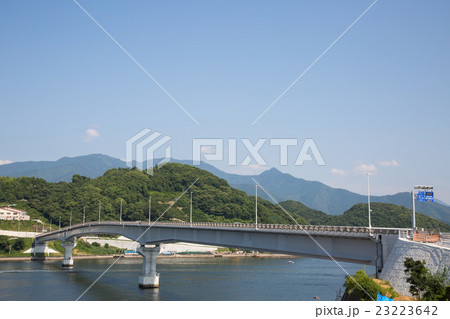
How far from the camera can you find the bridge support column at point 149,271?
65938mm

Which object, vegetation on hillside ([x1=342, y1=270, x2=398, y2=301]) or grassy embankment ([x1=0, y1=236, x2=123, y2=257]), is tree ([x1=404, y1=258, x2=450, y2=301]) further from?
grassy embankment ([x1=0, y1=236, x2=123, y2=257])

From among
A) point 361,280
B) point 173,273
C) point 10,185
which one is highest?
point 10,185

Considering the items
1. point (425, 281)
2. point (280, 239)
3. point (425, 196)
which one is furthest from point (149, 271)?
point (425, 281)

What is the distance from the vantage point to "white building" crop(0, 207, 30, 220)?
450 ft

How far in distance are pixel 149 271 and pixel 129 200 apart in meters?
102

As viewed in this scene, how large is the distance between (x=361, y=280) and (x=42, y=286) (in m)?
52.0

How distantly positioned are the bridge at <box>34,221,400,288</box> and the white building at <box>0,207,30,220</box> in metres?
68.5

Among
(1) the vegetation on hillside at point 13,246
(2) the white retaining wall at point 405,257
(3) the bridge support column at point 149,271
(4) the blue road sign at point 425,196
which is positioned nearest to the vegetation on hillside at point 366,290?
(2) the white retaining wall at point 405,257

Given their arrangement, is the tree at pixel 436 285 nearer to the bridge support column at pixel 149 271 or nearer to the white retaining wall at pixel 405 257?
the white retaining wall at pixel 405 257

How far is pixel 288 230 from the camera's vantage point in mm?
41875

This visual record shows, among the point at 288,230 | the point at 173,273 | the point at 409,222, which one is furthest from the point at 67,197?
the point at 288,230

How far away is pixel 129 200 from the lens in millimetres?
166500

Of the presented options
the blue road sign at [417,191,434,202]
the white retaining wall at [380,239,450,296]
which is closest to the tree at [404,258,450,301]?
the white retaining wall at [380,239,450,296]
